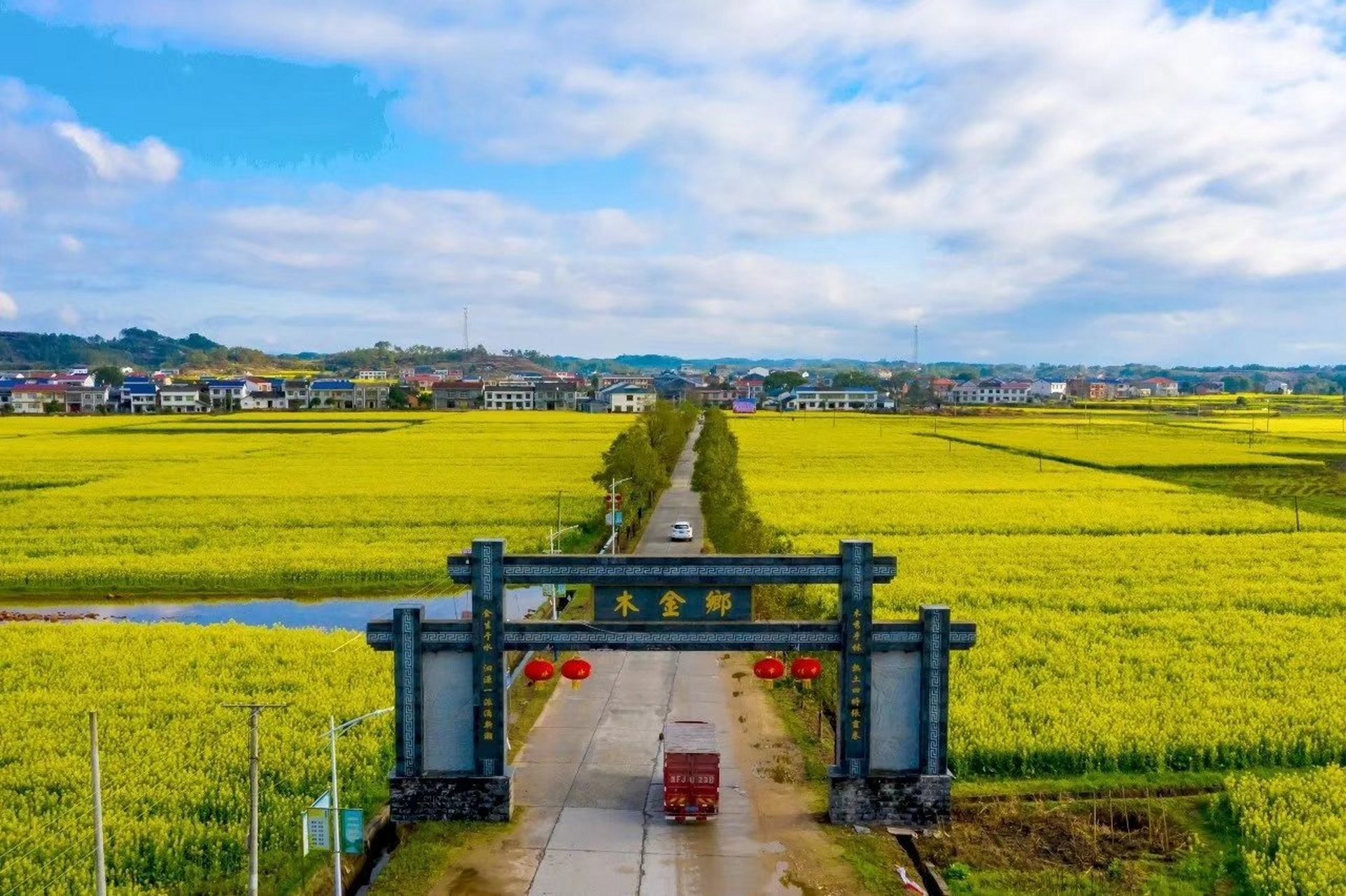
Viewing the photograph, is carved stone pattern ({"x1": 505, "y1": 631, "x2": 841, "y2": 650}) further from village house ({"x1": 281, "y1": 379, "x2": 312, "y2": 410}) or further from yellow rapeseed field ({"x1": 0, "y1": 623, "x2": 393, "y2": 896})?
village house ({"x1": 281, "y1": 379, "x2": 312, "y2": 410})

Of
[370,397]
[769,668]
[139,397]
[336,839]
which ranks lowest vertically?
[336,839]

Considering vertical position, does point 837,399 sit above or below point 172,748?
above

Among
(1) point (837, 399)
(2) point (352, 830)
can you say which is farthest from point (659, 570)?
(1) point (837, 399)

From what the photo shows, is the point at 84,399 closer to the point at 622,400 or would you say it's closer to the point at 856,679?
the point at 622,400

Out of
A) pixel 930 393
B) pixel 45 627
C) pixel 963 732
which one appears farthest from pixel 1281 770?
pixel 930 393

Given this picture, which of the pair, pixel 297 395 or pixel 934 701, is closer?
pixel 934 701
